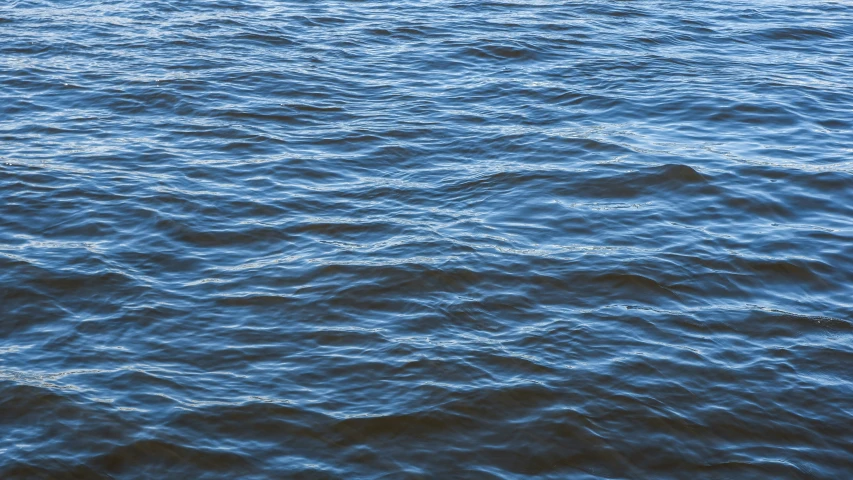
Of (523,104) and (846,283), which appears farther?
(523,104)

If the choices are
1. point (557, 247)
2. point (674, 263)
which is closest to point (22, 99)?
point (557, 247)

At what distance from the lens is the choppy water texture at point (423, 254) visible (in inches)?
335

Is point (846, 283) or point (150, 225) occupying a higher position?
point (150, 225)

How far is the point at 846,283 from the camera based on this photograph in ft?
36.0

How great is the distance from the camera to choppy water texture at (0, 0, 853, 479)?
8.52 metres

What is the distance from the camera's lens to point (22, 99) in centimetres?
1566

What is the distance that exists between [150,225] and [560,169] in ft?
17.4

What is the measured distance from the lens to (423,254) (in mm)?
11289

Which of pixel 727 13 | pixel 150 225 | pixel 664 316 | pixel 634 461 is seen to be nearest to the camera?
pixel 634 461

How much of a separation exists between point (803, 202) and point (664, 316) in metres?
3.70

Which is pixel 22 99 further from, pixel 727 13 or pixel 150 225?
pixel 727 13

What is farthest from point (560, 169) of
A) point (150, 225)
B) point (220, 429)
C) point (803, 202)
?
point (220, 429)

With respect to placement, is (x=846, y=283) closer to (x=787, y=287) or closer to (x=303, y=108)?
(x=787, y=287)

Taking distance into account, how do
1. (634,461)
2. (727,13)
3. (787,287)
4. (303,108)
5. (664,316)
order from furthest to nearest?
(727,13) → (303,108) → (787,287) → (664,316) → (634,461)
